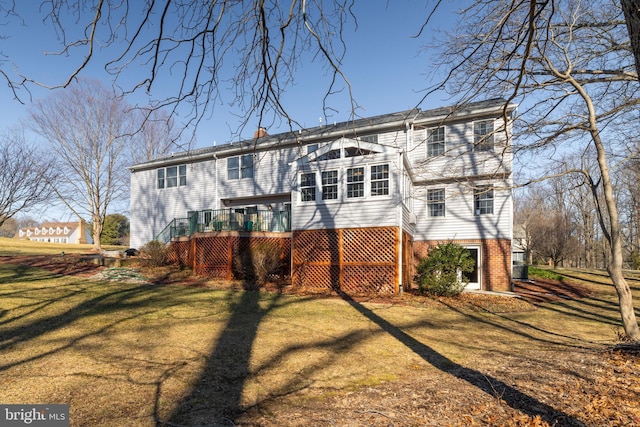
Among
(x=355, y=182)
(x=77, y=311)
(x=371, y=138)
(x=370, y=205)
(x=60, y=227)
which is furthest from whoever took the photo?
(x=60, y=227)

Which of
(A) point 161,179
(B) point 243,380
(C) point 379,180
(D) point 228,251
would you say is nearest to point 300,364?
(B) point 243,380

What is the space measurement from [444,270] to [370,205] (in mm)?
3449

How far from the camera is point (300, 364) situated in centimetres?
580

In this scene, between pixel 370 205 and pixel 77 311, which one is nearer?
pixel 77 311

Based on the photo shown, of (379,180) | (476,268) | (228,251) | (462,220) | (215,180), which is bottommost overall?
(476,268)

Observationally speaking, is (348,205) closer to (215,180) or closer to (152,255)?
(152,255)

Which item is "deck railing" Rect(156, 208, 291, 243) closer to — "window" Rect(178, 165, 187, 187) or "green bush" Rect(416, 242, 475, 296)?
"window" Rect(178, 165, 187, 187)

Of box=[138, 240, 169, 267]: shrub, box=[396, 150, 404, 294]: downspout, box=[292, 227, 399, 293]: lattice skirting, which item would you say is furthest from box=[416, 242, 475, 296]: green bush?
box=[138, 240, 169, 267]: shrub

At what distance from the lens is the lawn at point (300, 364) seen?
12.8 ft

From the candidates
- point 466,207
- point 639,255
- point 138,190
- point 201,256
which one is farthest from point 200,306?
point 639,255

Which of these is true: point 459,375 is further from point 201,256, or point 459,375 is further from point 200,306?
point 201,256

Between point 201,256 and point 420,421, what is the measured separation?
14.4 meters

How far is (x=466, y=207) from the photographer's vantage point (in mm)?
16219

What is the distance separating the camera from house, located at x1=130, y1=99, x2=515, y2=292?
1345 centimetres
